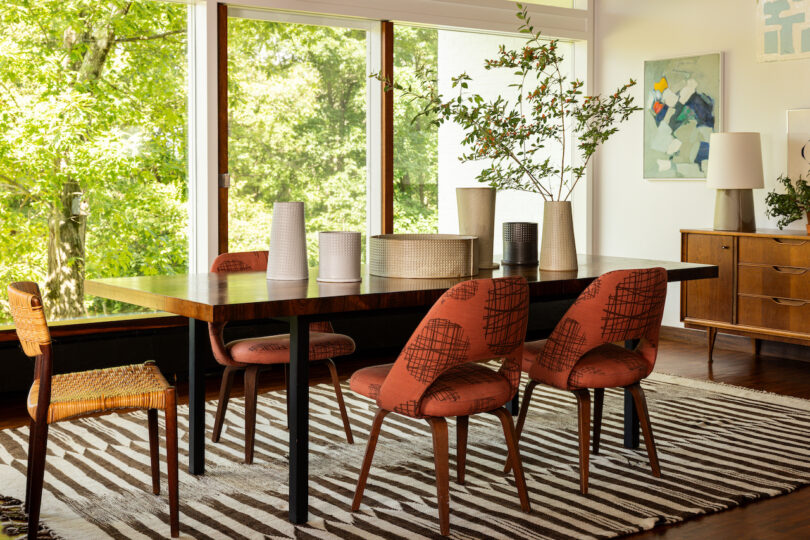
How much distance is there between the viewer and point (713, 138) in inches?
228

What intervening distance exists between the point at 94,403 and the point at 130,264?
2661 mm

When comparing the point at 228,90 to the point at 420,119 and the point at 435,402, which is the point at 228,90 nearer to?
the point at 420,119

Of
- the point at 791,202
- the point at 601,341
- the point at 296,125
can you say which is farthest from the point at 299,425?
the point at 791,202

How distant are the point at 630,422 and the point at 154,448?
1857mm

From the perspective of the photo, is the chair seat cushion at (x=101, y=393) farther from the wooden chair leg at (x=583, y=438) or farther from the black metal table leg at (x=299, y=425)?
the wooden chair leg at (x=583, y=438)

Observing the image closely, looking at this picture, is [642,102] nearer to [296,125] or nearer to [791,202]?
[791,202]

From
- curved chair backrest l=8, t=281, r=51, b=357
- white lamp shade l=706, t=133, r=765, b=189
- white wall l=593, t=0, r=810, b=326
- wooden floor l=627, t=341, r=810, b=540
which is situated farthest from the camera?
white wall l=593, t=0, r=810, b=326

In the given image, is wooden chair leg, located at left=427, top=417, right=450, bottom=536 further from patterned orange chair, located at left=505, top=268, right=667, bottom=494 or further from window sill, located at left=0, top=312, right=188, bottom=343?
window sill, located at left=0, top=312, right=188, bottom=343

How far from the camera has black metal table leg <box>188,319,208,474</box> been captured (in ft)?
11.2

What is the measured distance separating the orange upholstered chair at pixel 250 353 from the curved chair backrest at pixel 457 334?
832mm

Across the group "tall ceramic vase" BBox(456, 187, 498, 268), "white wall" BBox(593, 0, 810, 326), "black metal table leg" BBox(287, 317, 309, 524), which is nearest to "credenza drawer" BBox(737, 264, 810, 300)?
"white wall" BBox(593, 0, 810, 326)

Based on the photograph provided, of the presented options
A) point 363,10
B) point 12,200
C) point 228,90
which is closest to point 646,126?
point 363,10

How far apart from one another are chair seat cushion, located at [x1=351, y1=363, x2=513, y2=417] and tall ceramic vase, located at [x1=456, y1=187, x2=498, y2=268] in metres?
0.68

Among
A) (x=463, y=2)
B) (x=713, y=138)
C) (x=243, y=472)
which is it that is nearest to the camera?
(x=243, y=472)
